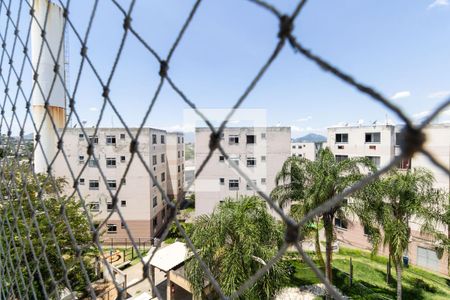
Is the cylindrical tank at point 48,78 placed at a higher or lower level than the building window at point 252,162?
higher

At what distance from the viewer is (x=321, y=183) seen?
14.5 ft

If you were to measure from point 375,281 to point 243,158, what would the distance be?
4.99m

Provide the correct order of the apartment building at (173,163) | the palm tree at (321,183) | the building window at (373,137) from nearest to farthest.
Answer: the palm tree at (321,183)
the building window at (373,137)
the apartment building at (173,163)

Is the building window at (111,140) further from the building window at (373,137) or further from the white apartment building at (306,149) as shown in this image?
the white apartment building at (306,149)

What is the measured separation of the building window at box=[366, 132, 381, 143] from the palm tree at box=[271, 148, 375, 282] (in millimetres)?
4297

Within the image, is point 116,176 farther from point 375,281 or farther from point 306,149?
point 306,149

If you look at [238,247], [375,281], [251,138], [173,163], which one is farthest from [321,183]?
[173,163]

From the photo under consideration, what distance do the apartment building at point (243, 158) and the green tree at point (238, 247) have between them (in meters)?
5.08

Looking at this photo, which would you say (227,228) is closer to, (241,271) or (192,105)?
(241,271)

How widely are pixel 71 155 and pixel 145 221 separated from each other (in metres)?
3.48

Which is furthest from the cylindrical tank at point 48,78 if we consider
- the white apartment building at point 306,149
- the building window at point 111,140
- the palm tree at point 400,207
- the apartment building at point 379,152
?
the white apartment building at point 306,149

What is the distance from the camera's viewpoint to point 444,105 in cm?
40

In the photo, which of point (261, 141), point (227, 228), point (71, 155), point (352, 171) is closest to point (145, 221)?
point (71, 155)

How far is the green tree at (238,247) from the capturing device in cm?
336
